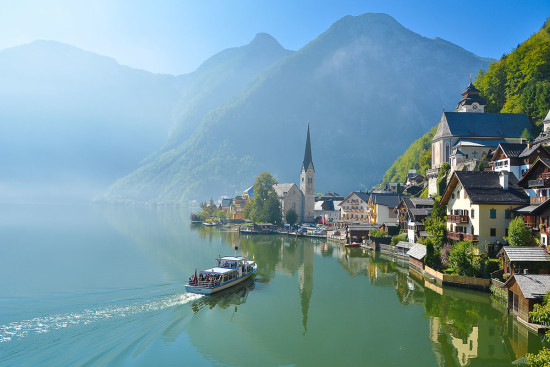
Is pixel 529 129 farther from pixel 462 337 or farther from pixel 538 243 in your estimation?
pixel 462 337

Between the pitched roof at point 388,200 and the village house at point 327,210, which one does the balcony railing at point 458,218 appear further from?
the village house at point 327,210

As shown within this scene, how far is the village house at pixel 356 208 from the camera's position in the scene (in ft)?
290

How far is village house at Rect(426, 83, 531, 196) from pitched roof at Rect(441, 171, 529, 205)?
2373 cm

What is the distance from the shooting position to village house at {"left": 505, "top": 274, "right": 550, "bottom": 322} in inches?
925

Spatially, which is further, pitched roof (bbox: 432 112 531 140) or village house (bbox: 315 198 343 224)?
village house (bbox: 315 198 343 224)

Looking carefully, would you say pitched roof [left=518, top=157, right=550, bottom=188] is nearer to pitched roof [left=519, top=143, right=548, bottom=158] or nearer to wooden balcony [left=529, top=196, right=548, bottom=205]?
wooden balcony [left=529, top=196, right=548, bottom=205]

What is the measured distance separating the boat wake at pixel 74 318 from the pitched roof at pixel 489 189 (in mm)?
27297

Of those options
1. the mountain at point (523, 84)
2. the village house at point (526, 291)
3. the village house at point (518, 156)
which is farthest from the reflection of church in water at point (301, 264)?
the mountain at point (523, 84)

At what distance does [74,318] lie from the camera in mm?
24750

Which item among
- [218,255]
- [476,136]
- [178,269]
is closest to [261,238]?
[218,255]

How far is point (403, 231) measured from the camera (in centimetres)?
6078

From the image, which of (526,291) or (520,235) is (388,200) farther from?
(526,291)

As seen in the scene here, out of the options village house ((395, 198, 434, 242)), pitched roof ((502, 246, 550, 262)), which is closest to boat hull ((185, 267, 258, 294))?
pitched roof ((502, 246, 550, 262))

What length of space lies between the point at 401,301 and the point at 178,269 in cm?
2302
